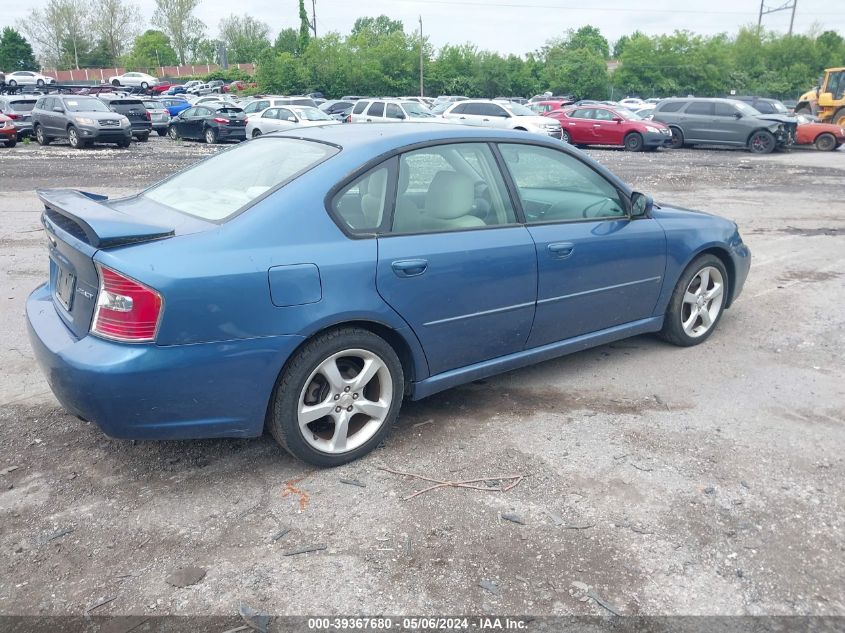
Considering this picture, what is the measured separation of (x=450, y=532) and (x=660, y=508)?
3.20 ft

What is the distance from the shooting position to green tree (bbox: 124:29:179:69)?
8444 cm

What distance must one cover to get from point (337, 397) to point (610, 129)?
22.6 m

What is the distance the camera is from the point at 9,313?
19.5 ft

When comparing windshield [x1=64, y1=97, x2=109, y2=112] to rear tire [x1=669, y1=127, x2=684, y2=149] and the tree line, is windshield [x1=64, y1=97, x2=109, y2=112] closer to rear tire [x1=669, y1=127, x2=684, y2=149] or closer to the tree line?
rear tire [x1=669, y1=127, x2=684, y2=149]

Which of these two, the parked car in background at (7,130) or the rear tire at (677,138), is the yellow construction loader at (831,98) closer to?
the rear tire at (677,138)

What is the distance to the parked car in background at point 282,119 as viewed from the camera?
2309 cm

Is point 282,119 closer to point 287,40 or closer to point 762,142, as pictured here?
point 762,142

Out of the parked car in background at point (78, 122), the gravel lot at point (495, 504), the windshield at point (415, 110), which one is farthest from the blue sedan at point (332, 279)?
the parked car in background at point (78, 122)

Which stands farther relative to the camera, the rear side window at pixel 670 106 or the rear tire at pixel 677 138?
the rear side window at pixel 670 106

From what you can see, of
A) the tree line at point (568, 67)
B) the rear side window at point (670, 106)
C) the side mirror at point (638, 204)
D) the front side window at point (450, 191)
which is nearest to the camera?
the front side window at point (450, 191)

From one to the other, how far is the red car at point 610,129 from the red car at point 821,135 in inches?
173

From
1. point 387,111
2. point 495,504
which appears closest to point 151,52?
point 387,111

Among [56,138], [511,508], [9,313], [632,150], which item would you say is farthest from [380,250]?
[56,138]

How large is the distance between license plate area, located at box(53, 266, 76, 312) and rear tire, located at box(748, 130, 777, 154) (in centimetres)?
2347
